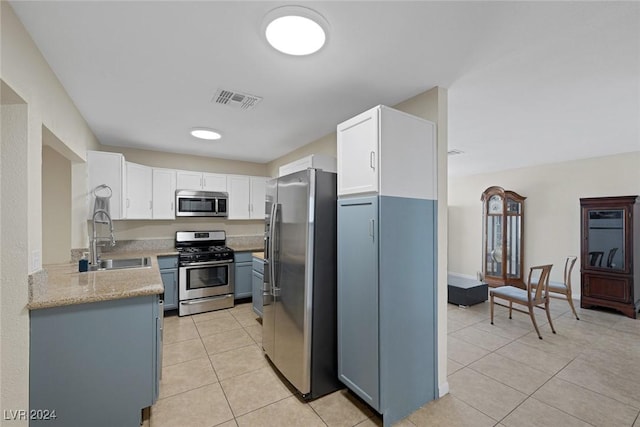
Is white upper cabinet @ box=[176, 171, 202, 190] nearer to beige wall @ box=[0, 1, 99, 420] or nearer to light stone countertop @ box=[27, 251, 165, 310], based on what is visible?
light stone countertop @ box=[27, 251, 165, 310]

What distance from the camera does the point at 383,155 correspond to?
1.86 m

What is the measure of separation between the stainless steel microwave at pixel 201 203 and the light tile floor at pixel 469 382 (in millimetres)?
1677

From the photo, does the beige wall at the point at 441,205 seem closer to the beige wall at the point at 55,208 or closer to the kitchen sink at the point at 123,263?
the kitchen sink at the point at 123,263

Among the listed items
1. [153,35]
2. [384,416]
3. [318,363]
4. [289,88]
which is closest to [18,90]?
[153,35]

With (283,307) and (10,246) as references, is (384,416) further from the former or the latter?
(10,246)

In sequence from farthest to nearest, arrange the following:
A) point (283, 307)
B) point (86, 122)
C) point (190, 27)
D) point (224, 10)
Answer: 1. point (86, 122)
2. point (283, 307)
3. point (190, 27)
4. point (224, 10)

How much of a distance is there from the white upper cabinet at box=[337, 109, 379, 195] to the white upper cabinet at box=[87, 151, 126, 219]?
2.89 m

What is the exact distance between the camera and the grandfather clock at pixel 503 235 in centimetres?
535

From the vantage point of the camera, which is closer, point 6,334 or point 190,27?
point 6,334

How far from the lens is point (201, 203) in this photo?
4.48 meters

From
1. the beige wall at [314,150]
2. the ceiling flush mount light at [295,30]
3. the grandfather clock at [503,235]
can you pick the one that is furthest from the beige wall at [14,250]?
the grandfather clock at [503,235]

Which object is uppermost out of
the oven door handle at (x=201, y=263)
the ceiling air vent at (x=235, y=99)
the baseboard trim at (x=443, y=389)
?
the ceiling air vent at (x=235, y=99)

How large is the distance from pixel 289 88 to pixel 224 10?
89cm

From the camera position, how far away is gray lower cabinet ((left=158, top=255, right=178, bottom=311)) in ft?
12.7
